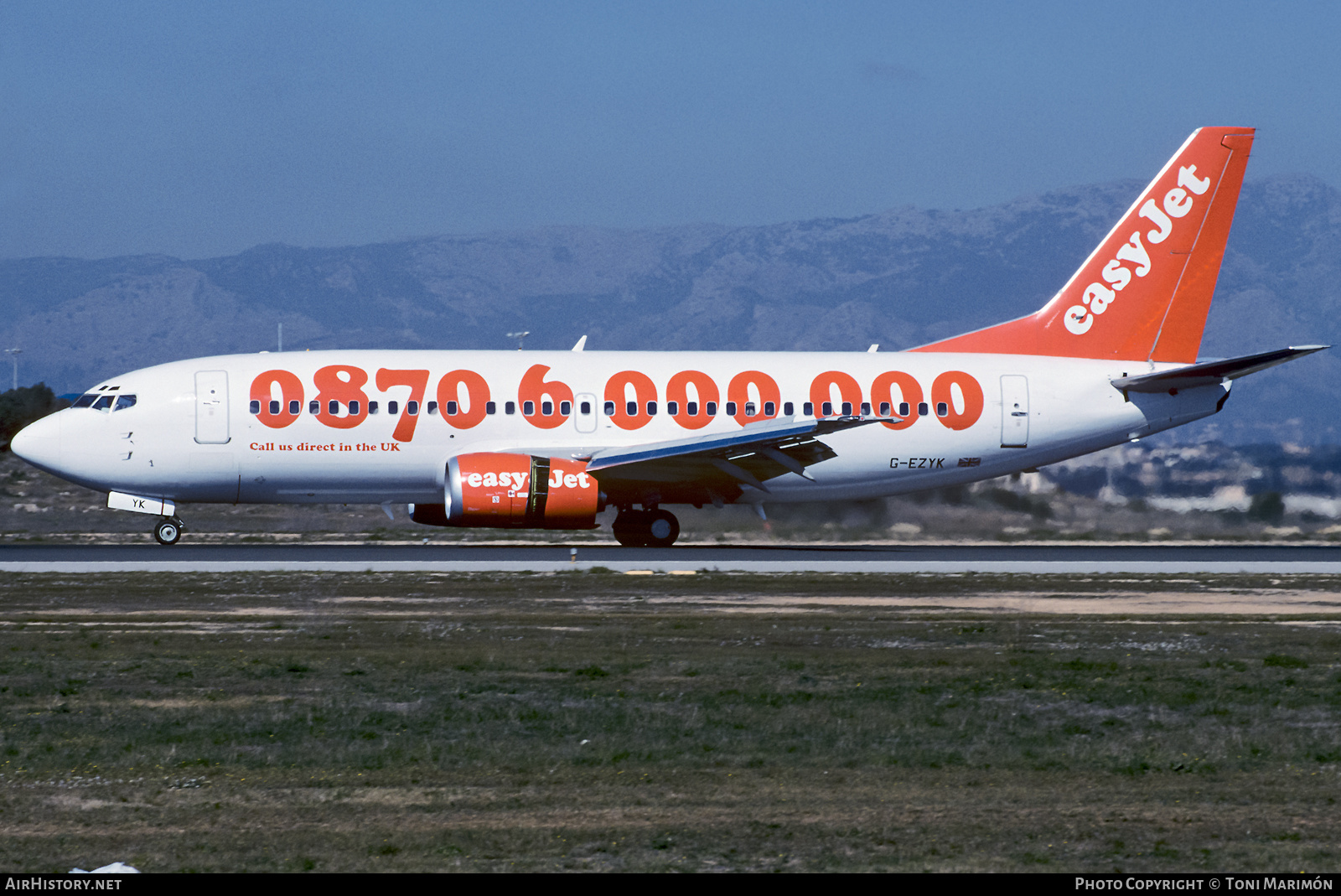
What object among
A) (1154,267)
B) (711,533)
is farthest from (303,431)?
(1154,267)

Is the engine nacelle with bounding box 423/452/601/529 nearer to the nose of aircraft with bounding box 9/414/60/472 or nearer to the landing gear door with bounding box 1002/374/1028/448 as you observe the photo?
the nose of aircraft with bounding box 9/414/60/472

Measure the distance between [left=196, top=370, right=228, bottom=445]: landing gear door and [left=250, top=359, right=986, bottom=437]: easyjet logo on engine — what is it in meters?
0.61

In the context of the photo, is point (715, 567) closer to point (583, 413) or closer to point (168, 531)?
point (583, 413)

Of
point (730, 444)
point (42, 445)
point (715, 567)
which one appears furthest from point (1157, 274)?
point (42, 445)

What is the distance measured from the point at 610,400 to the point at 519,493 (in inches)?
140

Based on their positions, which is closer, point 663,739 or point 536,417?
point 663,739

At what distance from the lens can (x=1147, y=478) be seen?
40.8 meters

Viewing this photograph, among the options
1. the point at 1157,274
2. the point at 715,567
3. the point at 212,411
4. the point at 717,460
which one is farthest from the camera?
the point at 1157,274

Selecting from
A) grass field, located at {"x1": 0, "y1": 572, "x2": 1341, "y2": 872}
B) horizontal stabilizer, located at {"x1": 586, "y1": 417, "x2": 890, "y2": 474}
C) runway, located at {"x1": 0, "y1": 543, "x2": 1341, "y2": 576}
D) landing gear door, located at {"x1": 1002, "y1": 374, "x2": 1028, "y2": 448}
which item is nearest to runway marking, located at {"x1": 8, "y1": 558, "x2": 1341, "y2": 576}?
runway, located at {"x1": 0, "y1": 543, "x2": 1341, "y2": 576}

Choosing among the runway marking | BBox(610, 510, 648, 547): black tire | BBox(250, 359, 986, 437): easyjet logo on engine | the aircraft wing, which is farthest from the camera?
BBox(610, 510, 648, 547): black tire

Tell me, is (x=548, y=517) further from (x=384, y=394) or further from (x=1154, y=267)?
(x=1154, y=267)

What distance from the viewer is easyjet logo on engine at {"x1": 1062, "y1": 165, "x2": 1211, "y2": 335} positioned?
37750 mm

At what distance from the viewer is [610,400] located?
34312 mm

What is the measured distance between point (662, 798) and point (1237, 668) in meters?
8.56
